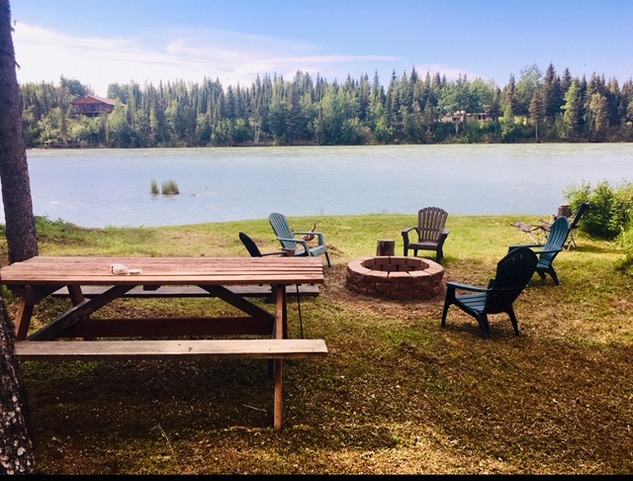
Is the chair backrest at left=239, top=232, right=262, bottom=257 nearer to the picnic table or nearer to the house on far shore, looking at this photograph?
the picnic table

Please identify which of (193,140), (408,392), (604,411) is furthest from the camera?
(193,140)

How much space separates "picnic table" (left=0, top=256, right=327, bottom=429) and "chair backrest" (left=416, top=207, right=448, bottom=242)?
165 inches

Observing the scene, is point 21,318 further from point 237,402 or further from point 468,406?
point 468,406

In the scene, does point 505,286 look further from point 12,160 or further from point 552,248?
point 12,160

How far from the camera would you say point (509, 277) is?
14.1 feet

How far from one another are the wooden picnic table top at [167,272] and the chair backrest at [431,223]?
166 inches

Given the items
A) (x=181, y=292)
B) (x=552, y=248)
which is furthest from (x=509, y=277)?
(x=181, y=292)

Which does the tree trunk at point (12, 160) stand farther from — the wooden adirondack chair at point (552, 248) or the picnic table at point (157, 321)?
the wooden adirondack chair at point (552, 248)

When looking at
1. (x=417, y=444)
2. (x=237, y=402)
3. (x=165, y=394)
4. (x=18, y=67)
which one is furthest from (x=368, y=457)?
(x=18, y=67)

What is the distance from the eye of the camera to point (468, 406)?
3141mm

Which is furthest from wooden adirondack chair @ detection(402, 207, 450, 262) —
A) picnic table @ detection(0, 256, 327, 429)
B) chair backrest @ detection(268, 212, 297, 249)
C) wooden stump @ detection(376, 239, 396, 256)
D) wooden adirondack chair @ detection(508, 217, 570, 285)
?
picnic table @ detection(0, 256, 327, 429)

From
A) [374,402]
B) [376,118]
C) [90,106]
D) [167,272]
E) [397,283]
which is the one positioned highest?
[90,106]

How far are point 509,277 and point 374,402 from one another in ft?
6.11

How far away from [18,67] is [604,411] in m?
6.35
